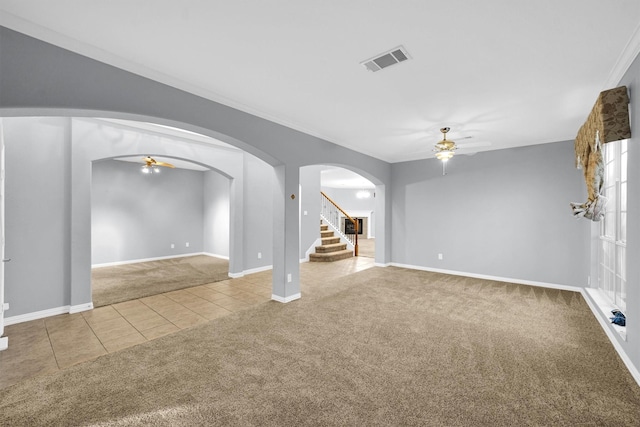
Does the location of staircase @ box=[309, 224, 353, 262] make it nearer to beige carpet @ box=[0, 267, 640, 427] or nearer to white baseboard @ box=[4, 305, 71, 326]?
beige carpet @ box=[0, 267, 640, 427]

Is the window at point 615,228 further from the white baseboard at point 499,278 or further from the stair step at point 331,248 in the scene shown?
the stair step at point 331,248

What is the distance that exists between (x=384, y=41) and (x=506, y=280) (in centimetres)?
538

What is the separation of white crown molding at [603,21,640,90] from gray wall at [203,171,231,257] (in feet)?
26.4

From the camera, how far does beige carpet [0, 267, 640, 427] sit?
75.2 inches

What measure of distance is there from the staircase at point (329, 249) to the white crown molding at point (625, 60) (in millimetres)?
6256

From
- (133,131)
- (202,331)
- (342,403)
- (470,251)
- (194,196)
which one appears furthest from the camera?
(194,196)

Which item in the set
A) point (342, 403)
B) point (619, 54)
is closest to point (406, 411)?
point (342, 403)

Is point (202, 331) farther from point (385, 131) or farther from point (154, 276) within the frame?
point (385, 131)

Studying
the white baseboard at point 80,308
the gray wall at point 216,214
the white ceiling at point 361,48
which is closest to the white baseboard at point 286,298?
the white baseboard at point 80,308

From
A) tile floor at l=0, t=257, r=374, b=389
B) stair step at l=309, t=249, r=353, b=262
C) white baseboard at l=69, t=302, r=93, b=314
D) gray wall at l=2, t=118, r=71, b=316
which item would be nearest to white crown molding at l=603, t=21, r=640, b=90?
tile floor at l=0, t=257, r=374, b=389

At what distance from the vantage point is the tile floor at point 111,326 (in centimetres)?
265

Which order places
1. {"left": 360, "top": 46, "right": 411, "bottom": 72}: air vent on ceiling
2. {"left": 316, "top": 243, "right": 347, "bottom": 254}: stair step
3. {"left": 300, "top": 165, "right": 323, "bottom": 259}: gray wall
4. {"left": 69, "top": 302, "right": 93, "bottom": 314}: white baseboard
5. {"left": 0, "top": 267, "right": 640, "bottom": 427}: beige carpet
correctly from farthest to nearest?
{"left": 316, "top": 243, "right": 347, "bottom": 254}: stair step → {"left": 300, "top": 165, "right": 323, "bottom": 259}: gray wall → {"left": 69, "top": 302, "right": 93, "bottom": 314}: white baseboard → {"left": 360, "top": 46, "right": 411, "bottom": 72}: air vent on ceiling → {"left": 0, "top": 267, "right": 640, "bottom": 427}: beige carpet

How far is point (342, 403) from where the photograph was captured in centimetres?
203

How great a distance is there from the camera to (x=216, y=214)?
882 cm
